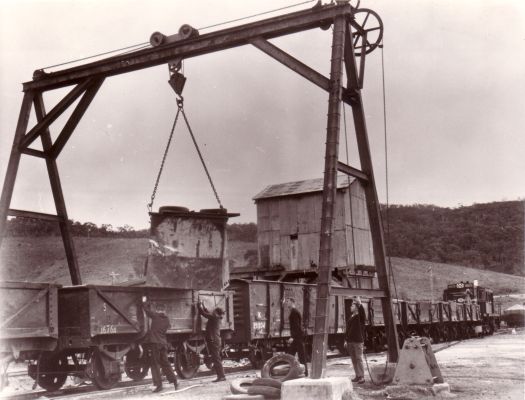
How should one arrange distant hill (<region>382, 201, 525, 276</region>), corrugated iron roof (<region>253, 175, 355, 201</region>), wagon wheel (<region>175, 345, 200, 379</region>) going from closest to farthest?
wagon wheel (<region>175, 345, 200, 379</region>) < corrugated iron roof (<region>253, 175, 355, 201</region>) < distant hill (<region>382, 201, 525, 276</region>)

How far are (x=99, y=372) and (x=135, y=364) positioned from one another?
1.46 m

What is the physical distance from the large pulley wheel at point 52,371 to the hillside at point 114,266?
32456mm

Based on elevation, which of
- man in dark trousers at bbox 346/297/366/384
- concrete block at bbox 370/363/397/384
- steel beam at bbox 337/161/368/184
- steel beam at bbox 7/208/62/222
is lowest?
concrete block at bbox 370/363/397/384

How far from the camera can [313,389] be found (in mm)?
7746

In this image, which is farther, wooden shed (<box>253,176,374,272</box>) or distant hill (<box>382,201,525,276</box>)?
distant hill (<box>382,201,525,276</box>)

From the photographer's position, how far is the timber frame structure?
883cm

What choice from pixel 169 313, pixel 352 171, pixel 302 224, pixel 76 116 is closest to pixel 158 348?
pixel 169 313

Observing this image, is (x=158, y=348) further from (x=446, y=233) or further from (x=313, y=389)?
(x=446, y=233)

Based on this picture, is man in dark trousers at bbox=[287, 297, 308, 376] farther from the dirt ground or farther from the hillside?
the hillside

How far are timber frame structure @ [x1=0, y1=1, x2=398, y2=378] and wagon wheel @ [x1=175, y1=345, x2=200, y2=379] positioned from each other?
2.61 meters

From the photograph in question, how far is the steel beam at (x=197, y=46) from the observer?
9.74 metres

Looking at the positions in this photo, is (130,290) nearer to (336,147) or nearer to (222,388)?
(222,388)

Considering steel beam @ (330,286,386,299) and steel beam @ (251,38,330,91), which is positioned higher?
steel beam @ (251,38,330,91)

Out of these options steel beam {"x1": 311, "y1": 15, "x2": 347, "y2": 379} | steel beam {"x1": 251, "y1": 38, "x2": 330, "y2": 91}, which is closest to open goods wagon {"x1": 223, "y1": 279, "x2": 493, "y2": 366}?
steel beam {"x1": 311, "y1": 15, "x2": 347, "y2": 379}
